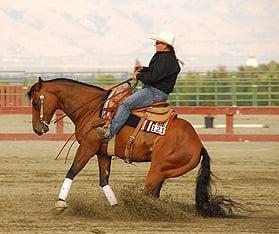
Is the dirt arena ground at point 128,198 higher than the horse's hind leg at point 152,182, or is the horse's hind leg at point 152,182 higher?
the horse's hind leg at point 152,182

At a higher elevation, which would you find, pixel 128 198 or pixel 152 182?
pixel 152 182

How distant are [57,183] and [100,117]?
10.8 ft

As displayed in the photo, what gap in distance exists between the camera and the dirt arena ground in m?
9.68

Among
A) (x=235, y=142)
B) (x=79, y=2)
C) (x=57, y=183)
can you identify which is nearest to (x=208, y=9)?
(x=79, y=2)

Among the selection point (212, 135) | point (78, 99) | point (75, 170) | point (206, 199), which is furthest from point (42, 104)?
point (212, 135)

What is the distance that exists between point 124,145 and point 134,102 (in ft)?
1.67

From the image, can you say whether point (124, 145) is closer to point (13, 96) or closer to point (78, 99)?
point (78, 99)

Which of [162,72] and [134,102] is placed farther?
[134,102]

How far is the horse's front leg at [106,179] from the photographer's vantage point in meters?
10.8

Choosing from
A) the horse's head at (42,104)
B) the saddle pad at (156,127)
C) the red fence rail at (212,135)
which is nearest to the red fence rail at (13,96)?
the red fence rail at (212,135)

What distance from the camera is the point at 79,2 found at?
344ft

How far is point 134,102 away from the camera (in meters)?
10.5

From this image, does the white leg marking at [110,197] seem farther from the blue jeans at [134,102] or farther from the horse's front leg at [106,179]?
the blue jeans at [134,102]

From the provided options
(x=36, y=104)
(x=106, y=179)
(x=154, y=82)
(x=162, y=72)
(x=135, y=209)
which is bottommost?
(x=135, y=209)
